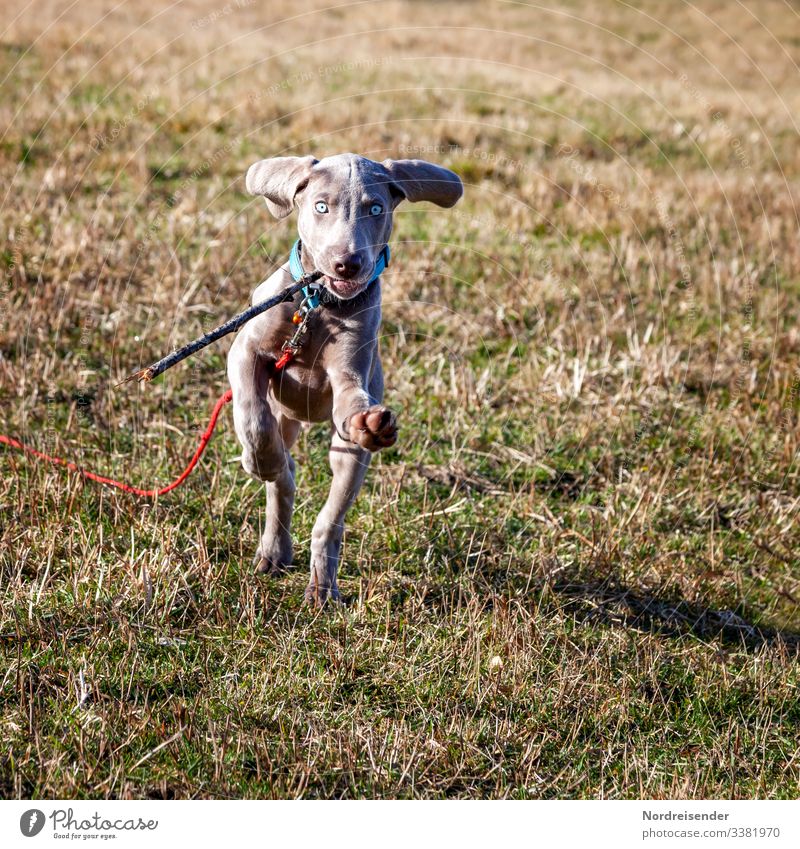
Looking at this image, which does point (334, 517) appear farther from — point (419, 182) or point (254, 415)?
point (419, 182)

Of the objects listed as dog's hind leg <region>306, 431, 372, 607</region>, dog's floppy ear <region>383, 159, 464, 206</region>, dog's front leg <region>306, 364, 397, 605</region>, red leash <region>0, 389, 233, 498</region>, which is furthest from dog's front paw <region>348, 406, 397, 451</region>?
red leash <region>0, 389, 233, 498</region>

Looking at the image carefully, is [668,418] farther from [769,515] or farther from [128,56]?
[128,56]

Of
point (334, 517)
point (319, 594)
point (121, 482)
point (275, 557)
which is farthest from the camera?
point (121, 482)

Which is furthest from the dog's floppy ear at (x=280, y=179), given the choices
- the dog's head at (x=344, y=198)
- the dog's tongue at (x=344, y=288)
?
the dog's tongue at (x=344, y=288)

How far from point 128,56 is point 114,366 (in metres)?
7.93

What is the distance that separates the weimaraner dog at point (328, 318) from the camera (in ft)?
11.1

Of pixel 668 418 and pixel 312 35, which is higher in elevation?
pixel 312 35

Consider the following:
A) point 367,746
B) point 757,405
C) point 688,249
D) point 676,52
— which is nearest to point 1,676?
point 367,746

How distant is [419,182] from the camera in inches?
143

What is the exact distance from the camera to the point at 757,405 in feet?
20.8

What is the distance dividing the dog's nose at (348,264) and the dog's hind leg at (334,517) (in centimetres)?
63

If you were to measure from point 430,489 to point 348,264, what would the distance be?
2140mm


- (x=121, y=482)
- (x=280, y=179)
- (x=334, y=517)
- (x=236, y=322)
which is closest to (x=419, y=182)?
(x=280, y=179)
